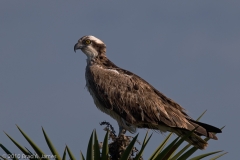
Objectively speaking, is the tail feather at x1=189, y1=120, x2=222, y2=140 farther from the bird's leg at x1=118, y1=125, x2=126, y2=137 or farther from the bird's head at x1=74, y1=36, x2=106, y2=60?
the bird's head at x1=74, y1=36, x2=106, y2=60

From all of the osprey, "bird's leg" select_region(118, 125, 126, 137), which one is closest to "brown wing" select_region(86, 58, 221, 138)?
the osprey

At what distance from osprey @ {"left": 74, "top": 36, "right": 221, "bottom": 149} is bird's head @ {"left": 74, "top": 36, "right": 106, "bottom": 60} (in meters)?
0.38

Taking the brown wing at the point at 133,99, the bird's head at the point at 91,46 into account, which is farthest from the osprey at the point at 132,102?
the bird's head at the point at 91,46

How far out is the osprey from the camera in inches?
410

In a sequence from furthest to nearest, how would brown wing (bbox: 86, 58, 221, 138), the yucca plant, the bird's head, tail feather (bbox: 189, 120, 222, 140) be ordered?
the bird's head
brown wing (bbox: 86, 58, 221, 138)
tail feather (bbox: 189, 120, 222, 140)
the yucca plant

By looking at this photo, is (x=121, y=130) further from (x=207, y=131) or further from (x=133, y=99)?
(x=207, y=131)

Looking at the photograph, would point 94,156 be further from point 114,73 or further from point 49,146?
point 114,73

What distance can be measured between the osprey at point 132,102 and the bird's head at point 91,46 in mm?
382

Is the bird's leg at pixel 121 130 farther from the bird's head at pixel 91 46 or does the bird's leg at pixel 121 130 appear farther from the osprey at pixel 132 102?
the bird's head at pixel 91 46

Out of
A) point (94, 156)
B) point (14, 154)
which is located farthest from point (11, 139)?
point (94, 156)

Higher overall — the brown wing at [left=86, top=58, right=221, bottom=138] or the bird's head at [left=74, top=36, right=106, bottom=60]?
the bird's head at [left=74, top=36, right=106, bottom=60]

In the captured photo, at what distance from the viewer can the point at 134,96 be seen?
35.9ft

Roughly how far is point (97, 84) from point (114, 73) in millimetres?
510

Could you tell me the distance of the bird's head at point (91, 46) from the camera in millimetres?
11820
